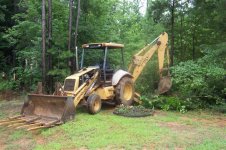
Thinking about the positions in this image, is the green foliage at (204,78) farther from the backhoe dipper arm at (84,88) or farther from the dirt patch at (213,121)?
the backhoe dipper arm at (84,88)

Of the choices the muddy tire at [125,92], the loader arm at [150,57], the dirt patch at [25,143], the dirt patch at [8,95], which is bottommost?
the dirt patch at [25,143]

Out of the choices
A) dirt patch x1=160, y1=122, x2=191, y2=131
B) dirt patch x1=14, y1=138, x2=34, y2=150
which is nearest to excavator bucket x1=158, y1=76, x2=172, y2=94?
dirt patch x1=160, y1=122, x2=191, y2=131

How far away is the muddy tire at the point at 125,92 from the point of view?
35.0 ft

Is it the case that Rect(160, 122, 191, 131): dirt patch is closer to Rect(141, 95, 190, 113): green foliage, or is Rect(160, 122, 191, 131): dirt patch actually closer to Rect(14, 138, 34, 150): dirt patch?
Rect(141, 95, 190, 113): green foliage

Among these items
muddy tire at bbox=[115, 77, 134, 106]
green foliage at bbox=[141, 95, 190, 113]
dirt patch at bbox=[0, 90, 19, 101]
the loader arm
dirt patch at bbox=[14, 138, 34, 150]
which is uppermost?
the loader arm

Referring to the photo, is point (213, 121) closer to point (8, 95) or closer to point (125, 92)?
point (125, 92)

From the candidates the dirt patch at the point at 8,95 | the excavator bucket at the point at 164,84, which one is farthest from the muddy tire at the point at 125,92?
the dirt patch at the point at 8,95

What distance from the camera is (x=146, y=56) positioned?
11742mm

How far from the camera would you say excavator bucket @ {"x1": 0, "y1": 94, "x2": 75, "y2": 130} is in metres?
8.19

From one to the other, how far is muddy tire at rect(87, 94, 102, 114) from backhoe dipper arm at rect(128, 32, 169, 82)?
7.74 ft

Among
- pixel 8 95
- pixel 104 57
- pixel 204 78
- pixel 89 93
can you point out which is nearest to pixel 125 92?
pixel 104 57

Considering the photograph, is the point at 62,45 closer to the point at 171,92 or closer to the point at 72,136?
the point at 171,92

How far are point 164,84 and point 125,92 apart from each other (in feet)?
5.13

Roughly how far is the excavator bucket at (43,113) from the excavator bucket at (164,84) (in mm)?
4172
